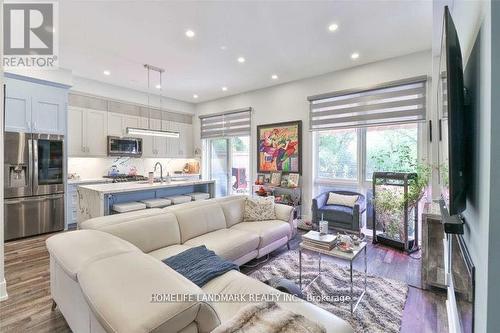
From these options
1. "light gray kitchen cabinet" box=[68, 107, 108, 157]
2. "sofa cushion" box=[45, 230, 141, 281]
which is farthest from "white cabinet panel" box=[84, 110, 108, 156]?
"sofa cushion" box=[45, 230, 141, 281]

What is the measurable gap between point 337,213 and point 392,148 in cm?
145

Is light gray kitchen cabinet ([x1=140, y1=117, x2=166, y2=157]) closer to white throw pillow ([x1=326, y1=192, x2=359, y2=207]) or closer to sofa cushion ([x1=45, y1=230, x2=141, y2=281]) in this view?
white throw pillow ([x1=326, y1=192, x2=359, y2=207])

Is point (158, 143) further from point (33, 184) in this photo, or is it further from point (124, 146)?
point (33, 184)

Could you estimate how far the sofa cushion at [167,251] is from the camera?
2304 mm

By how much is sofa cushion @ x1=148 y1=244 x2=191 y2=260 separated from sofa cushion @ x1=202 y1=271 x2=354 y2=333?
702 millimetres

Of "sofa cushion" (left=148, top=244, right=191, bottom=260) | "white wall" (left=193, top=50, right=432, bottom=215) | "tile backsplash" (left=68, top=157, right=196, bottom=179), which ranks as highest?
"white wall" (left=193, top=50, right=432, bottom=215)

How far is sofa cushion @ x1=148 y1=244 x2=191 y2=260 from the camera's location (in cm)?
230

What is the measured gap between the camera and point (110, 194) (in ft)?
11.1

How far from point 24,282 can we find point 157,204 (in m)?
1.67

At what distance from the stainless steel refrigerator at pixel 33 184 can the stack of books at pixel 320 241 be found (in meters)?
4.48

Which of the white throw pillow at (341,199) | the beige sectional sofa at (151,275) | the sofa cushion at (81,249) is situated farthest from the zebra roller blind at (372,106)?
the sofa cushion at (81,249)

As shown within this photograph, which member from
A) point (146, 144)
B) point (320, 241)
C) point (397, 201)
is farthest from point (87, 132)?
point (397, 201)

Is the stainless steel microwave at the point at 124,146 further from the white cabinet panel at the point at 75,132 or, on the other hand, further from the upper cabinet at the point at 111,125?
the white cabinet panel at the point at 75,132
